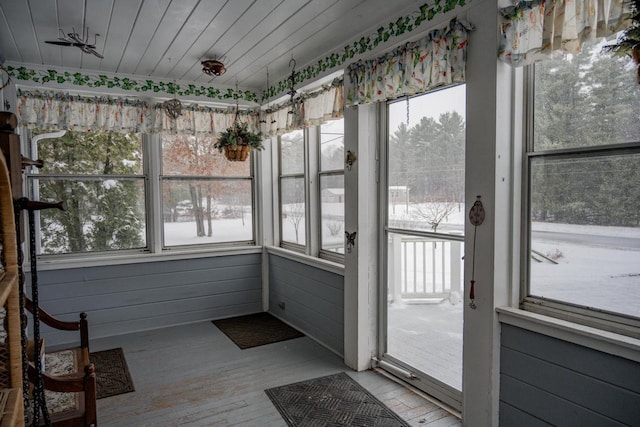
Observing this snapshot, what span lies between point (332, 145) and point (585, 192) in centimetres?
221

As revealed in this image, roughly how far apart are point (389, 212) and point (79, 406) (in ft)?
7.40

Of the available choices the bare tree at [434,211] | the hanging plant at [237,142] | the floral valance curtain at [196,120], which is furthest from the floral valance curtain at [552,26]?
the floral valance curtain at [196,120]

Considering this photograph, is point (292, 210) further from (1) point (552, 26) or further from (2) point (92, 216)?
(1) point (552, 26)

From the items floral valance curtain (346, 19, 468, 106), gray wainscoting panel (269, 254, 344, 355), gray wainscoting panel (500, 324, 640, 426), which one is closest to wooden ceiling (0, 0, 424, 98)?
floral valance curtain (346, 19, 468, 106)

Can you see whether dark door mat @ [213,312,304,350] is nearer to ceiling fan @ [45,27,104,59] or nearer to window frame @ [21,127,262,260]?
window frame @ [21,127,262,260]

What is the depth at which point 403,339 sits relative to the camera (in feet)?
10.2

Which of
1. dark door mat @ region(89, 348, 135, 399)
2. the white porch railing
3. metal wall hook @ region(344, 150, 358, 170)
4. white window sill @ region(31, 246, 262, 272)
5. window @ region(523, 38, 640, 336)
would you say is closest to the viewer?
window @ region(523, 38, 640, 336)

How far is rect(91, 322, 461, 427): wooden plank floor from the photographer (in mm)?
2609

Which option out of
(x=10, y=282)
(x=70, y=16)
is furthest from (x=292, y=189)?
(x=10, y=282)

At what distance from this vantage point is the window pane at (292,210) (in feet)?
14.0

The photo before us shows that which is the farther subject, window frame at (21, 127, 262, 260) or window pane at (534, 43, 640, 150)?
window frame at (21, 127, 262, 260)

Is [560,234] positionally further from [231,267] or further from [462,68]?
[231,267]

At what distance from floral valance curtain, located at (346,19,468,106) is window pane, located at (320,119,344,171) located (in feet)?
1.97

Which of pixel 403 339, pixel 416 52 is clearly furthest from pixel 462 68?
→ pixel 403 339
